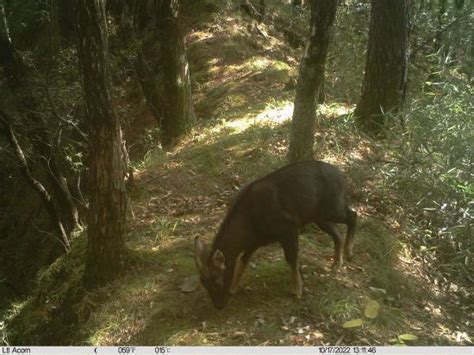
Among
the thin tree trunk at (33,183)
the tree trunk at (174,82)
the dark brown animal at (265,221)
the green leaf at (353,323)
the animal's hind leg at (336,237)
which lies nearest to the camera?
the green leaf at (353,323)

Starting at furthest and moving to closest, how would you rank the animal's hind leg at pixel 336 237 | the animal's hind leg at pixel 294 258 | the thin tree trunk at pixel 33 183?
the thin tree trunk at pixel 33 183 → the animal's hind leg at pixel 336 237 → the animal's hind leg at pixel 294 258

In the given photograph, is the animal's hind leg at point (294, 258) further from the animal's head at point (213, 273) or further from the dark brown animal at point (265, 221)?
the animal's head at point (213, 273)

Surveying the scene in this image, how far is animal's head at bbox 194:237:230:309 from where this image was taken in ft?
18.6

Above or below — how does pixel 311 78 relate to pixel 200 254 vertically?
above

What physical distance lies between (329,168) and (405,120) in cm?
258

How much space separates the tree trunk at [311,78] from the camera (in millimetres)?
6512

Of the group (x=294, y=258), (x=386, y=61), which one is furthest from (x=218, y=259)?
(x=386, y=61)

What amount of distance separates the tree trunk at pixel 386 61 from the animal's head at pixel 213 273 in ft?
14.9

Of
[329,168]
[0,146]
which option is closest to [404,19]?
[329,168]

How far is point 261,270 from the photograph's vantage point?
6.41 meters

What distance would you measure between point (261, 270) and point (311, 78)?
2.53 metres

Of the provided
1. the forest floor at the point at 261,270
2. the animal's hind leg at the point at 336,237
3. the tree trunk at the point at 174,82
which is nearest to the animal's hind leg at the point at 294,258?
the forest floor at the point at 261,270

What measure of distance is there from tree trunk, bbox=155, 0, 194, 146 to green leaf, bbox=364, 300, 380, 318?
604cm

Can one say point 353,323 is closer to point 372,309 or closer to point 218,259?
point 372,309
